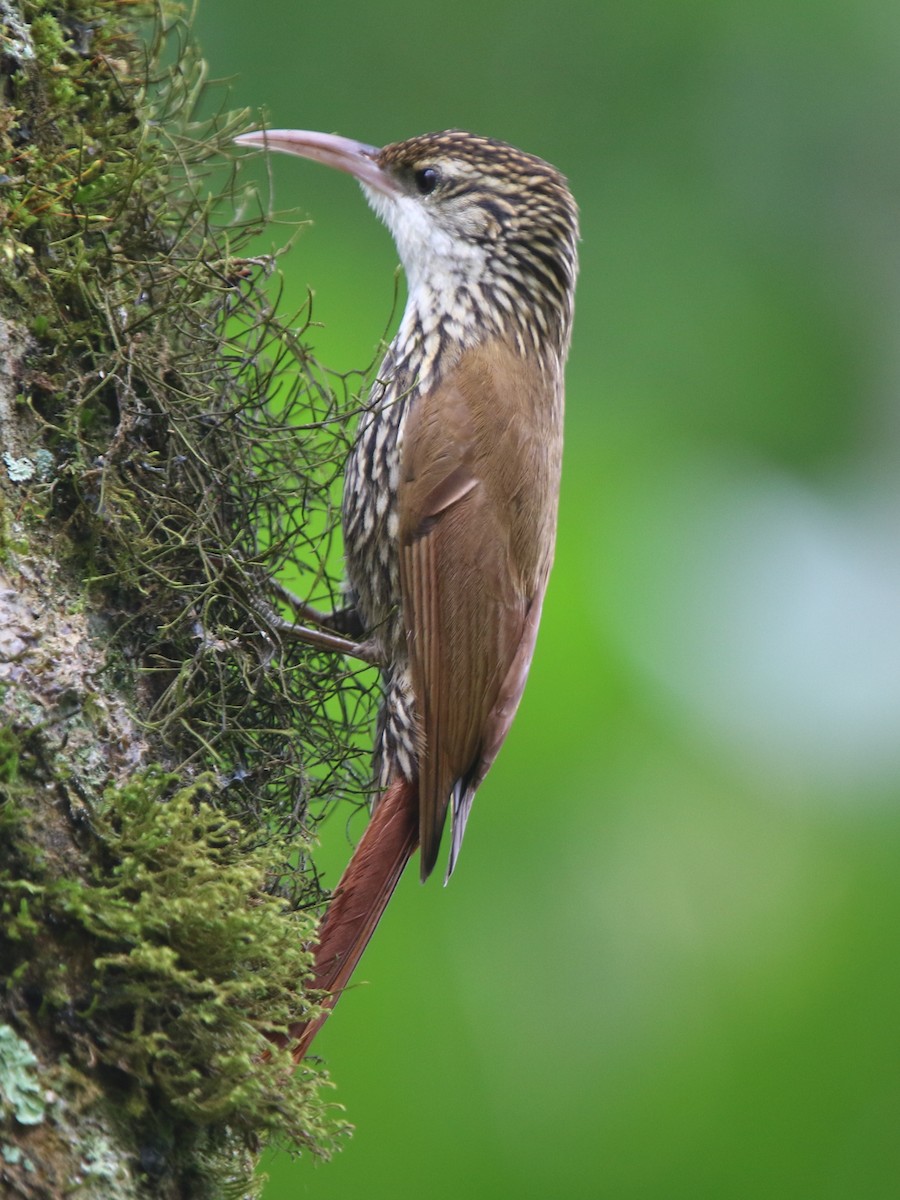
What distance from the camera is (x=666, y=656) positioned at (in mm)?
4273

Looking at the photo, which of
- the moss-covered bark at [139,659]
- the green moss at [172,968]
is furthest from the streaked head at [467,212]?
the green moss at [172,968]

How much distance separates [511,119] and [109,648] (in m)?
4.62

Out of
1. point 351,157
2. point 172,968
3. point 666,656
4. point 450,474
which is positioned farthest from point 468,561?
point 666,656

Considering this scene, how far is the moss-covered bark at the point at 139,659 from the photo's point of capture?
65.6 inches

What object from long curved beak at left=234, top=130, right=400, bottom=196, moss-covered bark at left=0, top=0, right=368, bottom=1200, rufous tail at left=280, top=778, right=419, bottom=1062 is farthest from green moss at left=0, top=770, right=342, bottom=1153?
long curved beak at left=234, top=130, right=400, bottom=196

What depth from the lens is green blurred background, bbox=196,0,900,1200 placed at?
376 centimetres

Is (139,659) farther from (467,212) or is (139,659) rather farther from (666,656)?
(666,656)

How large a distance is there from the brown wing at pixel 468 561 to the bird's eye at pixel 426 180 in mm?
476

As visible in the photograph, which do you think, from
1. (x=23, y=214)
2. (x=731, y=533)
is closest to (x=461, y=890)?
(x=731, y=533)

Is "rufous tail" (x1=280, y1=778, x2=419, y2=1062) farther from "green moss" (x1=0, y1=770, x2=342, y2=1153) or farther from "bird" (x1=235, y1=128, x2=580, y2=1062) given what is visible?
"green moss" (x1=0, y1=770, x2=342, y2=1153)

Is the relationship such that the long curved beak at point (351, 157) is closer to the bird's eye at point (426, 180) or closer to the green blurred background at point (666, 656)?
the bird's eye at point (426, 180)

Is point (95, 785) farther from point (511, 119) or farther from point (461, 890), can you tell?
point (511, 119)

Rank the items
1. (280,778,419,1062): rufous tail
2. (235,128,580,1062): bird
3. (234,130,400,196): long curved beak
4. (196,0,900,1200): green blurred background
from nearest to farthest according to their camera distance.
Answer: (280,778,419,1062): rufous tail
(235,128,580,1062): bird
(234,130,400,196): long curved beak
(196,0,900,1200): green blurred background

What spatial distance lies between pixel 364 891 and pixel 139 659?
2.14 feet
